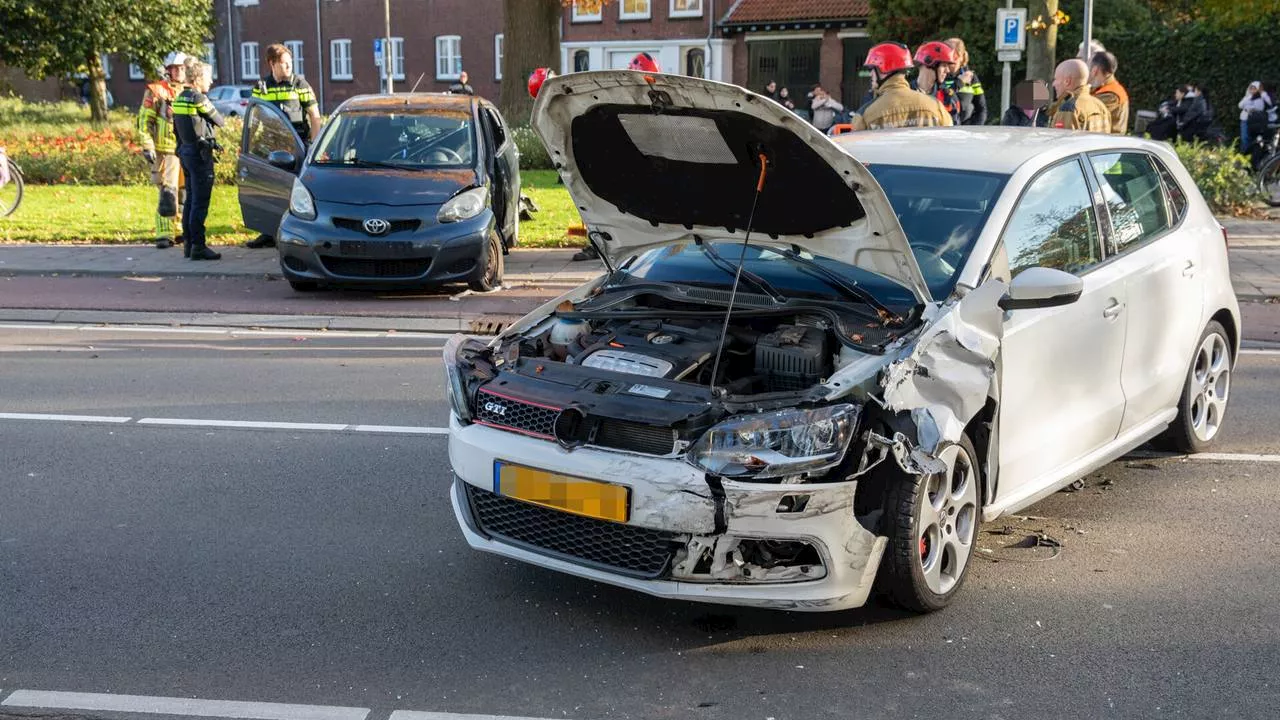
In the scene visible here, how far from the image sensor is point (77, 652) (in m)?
4.46

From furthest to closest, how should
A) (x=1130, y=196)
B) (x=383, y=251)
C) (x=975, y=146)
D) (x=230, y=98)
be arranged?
(x=230, y=98), (x=383, y=251), (x=1130, y=196), (x=975, y=146)

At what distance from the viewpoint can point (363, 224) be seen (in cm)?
1153

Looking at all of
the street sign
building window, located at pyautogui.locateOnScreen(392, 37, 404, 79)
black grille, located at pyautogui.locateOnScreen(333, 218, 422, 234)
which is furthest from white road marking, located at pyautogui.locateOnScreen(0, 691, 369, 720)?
building window, located at pyautogui.locateOnScreen(392, 37, 404, 79)

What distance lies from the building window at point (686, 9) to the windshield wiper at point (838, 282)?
Answer: 4801 cm

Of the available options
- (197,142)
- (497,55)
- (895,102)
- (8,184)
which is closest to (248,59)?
(497,55)

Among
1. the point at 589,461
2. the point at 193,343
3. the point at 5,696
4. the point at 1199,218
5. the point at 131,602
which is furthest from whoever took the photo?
the point at 193,343

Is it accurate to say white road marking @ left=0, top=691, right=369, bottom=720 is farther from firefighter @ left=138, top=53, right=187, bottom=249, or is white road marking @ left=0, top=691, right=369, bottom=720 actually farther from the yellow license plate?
firefighter @ left=138, top=53, right=187, bottom=249

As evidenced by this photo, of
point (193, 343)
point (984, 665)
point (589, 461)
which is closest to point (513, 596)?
point (589, 461)

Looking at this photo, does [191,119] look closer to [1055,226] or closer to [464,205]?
[464,205]

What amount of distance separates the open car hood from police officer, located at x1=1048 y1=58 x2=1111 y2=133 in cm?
538

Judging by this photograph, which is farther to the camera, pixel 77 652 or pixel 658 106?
pixel 658 106

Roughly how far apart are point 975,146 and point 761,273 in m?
1.16

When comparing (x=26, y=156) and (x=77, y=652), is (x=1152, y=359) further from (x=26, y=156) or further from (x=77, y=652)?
(x=26, y=156)

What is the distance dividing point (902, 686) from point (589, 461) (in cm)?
122
